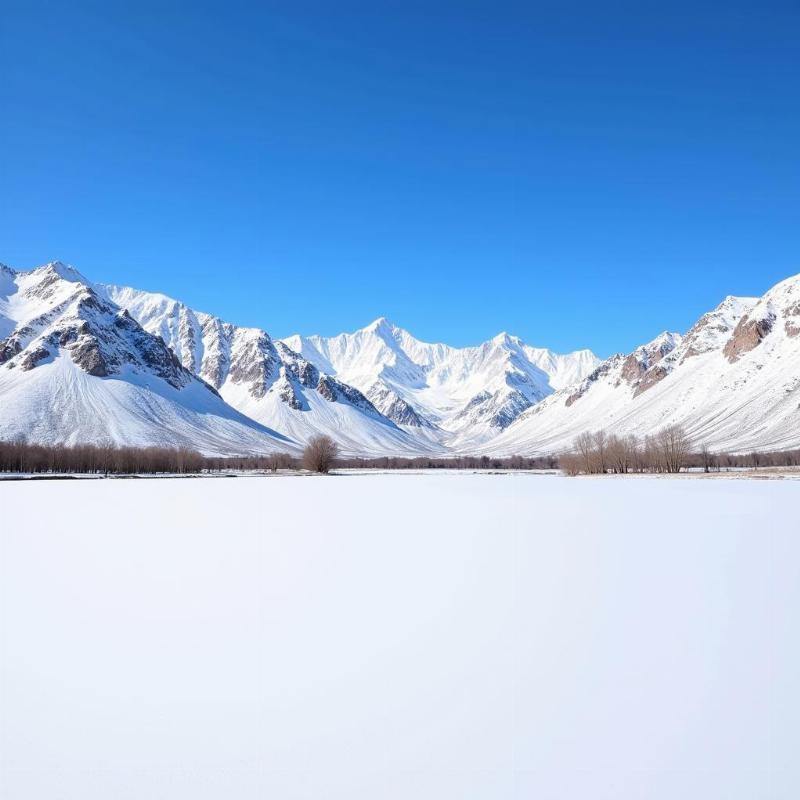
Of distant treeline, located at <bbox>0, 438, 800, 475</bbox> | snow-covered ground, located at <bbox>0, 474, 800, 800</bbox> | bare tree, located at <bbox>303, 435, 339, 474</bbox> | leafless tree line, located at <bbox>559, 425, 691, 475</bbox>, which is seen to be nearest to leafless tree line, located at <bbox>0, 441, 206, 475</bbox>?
distant treeline, located at <bbox>0, 438, 800, 475</bbox>

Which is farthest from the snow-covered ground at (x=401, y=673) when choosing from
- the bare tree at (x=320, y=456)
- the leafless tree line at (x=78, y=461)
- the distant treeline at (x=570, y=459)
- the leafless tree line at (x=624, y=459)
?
the leafless tree line at (x=78, y=461)

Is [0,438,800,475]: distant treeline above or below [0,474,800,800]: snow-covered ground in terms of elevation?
above

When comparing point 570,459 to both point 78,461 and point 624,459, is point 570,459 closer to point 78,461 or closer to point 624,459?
point 624,459

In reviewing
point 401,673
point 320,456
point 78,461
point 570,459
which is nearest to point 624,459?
point 570,459

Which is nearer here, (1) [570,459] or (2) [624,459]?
(2) [624,459]

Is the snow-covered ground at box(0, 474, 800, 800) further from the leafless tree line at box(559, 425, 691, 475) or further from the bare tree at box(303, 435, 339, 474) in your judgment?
the bare tree at box(303, 435, 339, 474)

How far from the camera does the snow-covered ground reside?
7051 mm

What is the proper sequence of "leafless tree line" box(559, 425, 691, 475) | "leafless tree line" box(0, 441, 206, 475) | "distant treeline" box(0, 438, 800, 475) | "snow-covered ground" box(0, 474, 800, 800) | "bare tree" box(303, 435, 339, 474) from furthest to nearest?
"bare tree" box(303, 435, 339, 474) → "leafless tree line" box(0, 441, 206, 475) → "distant treeline" box(0, 438, 800, 475) → "leafless tree line" box(559, 425, 691, 475) → "snow-covered ground" box(0, 474, 800, 800)

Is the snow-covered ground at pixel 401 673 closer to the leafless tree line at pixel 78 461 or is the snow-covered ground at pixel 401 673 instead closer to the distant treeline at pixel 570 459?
the distant treeline at pixel 570 459

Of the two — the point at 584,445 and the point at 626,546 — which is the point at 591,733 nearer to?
the point at 626,546

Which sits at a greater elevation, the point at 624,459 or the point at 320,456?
the point at 320,456

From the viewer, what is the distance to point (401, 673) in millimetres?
10078

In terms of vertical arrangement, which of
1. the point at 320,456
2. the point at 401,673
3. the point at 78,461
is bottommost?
the point at 401,673

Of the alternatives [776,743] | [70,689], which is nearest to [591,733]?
[776,743]
